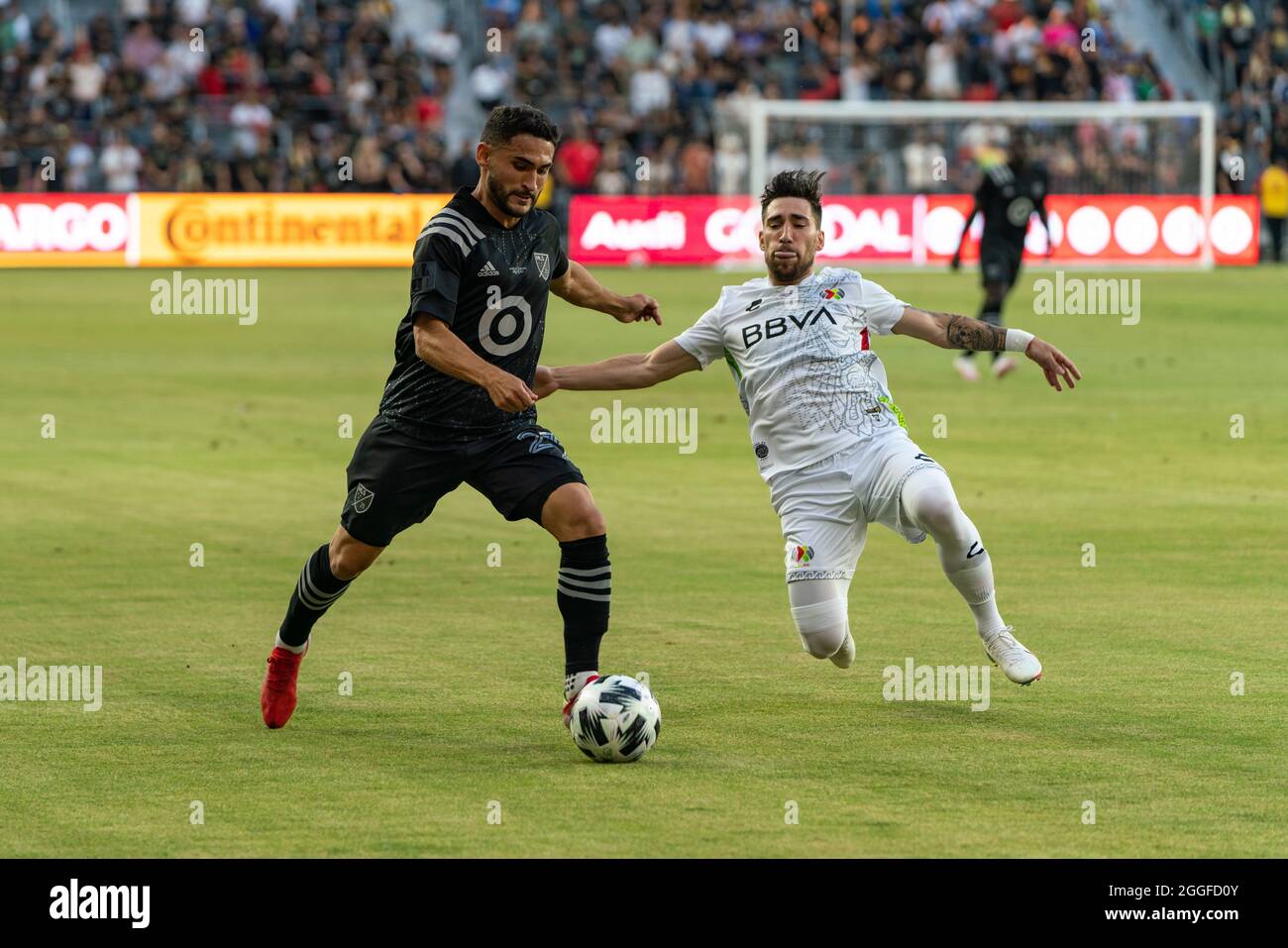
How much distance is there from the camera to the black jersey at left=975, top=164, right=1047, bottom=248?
890 inches

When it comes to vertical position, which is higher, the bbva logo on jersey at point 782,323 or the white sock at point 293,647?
the bbva logo on jersey at point 782,323

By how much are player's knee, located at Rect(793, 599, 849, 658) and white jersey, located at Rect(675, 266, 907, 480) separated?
1.87 ft

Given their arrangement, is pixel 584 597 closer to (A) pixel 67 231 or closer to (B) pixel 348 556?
(B) pixel 348 556

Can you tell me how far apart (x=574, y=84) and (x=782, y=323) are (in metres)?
35.6

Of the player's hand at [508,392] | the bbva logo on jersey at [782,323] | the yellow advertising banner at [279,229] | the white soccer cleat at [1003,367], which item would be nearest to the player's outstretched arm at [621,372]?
the bbva logo on jersey at [782,323]

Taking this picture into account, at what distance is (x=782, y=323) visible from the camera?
26.6 feet

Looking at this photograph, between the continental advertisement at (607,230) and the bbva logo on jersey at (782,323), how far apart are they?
27052mm

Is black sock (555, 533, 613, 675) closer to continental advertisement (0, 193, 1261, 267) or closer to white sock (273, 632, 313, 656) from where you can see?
white sock (273, 632, 313, 656)

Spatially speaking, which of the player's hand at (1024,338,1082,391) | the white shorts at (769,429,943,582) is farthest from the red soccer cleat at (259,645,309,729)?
the player's hand at (1024,338,1082,391)

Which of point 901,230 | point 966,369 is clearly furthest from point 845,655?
point 901,230

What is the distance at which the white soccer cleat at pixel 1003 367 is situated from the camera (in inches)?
861

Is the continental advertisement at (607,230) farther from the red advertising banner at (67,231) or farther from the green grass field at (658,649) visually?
the green grass field at (658,649)

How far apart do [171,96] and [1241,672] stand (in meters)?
35.3

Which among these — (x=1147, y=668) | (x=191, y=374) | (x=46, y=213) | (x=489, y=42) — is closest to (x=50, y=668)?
(x=1147, y=668)
